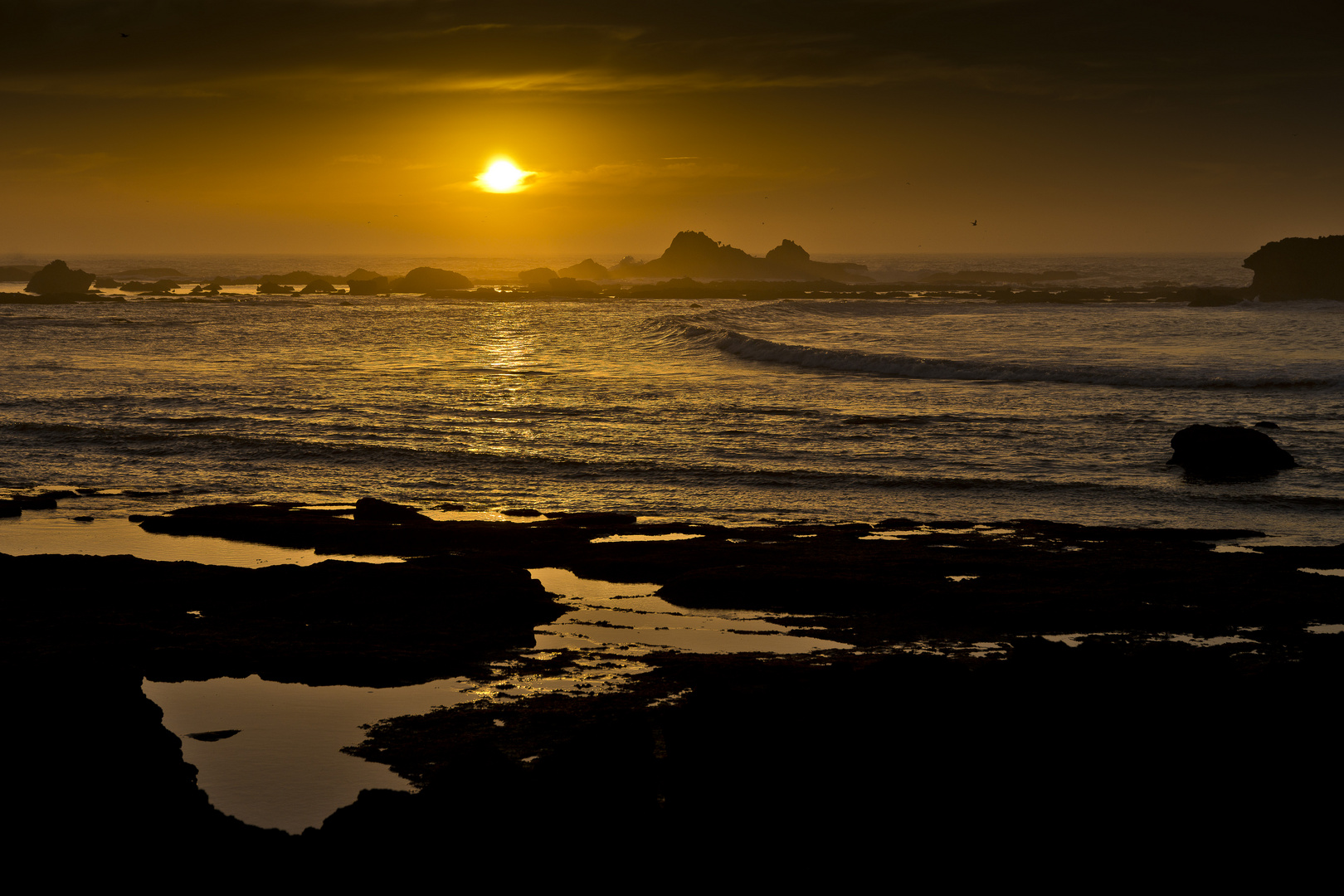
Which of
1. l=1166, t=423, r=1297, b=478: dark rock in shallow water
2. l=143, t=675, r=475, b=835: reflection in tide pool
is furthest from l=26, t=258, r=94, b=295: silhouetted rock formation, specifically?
l=143, t=675, r=475, b=835: reflection in tide pool

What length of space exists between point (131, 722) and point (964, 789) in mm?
5443

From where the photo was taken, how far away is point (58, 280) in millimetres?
108312

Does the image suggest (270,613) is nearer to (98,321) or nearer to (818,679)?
(818,679)

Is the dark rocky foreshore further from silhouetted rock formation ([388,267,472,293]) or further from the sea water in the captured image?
silhouetted rock formation ([388,267,472,293])

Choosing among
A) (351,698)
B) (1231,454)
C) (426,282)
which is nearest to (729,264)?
(426,282)

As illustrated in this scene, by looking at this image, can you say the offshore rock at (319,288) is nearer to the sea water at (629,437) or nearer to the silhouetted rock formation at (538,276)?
the silhouetted rock formation at (538,276)

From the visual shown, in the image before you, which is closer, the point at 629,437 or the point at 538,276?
the point at 629,437

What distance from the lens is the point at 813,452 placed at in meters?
25.1

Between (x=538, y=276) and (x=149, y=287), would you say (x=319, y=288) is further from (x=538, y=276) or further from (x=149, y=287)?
(x=538, y=276)

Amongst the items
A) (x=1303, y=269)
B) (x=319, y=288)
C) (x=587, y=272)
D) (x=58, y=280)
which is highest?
(x=587, y=272)

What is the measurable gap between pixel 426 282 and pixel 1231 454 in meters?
120

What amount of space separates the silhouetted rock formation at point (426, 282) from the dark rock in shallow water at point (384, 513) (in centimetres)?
11578

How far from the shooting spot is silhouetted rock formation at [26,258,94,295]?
108062mm

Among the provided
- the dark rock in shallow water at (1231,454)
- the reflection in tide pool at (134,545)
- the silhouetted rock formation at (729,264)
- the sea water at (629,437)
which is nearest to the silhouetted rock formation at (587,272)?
the silhouetted rock formation at (729,264)
